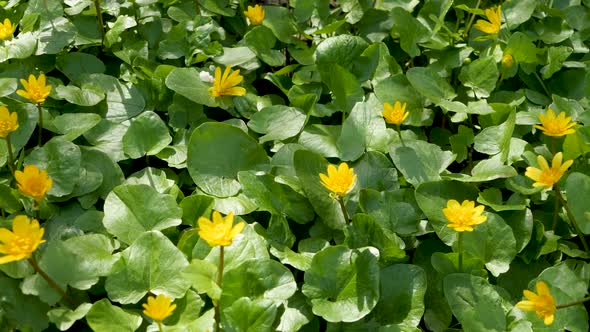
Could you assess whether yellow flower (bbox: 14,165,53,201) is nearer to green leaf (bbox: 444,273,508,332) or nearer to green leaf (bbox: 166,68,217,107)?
green leaf (bbox: 166,68,217,107)

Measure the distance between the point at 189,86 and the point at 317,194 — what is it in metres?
0.45

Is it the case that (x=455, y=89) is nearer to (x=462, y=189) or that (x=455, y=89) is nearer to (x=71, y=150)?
(x=462, y=189)

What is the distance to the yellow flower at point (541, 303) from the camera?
1119 mm

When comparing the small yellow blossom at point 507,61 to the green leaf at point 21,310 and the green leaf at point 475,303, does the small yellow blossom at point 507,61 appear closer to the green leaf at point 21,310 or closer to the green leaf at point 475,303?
the green leaf at point 475,303

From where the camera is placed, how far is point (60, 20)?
1.79 meters

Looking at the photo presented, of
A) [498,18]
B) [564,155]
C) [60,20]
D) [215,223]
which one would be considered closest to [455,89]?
[498,18]

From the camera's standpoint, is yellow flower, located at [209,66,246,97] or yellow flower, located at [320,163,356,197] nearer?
yellow flower, located at [320,163,356,197]

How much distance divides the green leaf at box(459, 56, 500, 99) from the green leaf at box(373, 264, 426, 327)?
0.61 m

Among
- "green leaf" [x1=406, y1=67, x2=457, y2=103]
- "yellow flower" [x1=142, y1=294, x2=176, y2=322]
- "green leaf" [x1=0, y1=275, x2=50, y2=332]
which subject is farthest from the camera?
"green leaf" [x1=406, y1=67, x2=457, y2=103]

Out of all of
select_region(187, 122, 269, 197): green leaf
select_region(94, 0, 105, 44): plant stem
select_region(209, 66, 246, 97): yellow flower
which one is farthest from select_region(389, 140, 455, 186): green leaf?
select_region(94, 0, 105, 44): plant stem

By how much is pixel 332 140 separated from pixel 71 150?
21.5 inches

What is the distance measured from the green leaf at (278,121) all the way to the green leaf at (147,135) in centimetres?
19

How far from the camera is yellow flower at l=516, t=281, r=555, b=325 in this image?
1.12 m

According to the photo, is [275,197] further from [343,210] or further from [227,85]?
[227,85]
